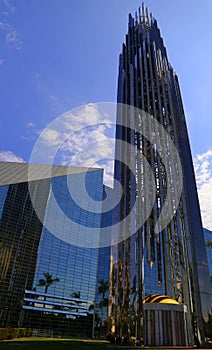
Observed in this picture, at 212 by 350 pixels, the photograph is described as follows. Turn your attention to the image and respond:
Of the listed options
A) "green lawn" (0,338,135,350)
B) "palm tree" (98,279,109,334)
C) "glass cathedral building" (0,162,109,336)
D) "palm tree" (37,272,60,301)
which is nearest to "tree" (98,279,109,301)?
"palm tree" (98,279,109,334)

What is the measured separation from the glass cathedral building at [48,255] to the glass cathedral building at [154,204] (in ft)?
145

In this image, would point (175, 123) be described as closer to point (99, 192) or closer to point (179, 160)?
point (179, 160)

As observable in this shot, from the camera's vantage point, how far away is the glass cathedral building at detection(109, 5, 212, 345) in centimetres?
1542

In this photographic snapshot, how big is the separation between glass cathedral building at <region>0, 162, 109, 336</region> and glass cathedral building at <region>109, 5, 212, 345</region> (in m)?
44.3

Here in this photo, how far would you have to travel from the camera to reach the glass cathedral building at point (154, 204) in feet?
50.6

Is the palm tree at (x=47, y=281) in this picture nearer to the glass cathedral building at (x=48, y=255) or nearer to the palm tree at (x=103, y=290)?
the glass cathedral building at (x=48, y=255)

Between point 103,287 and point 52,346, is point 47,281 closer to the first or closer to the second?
point 103,287

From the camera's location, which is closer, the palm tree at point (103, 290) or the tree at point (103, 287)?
the palm tree at point (103, 290)

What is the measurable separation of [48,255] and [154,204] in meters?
49.4

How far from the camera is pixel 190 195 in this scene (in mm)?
18797

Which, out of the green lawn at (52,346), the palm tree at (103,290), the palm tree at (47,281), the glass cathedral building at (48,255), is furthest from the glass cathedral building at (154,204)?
the palm tree at (103,290)

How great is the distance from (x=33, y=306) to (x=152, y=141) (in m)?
50.9

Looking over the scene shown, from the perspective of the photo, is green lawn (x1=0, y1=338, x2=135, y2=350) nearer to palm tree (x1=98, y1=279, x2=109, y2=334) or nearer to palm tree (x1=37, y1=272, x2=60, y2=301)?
palm tree (x1=37, y1=272, x2=60, y2=301)

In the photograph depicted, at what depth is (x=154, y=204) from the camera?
63.8 ft
